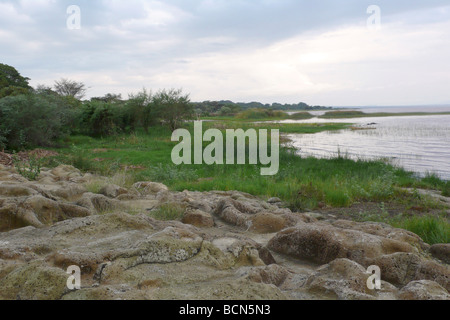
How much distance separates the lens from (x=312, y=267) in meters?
3.49

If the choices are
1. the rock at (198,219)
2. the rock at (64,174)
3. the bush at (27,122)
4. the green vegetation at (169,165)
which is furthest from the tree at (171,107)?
the rock at (198,219)

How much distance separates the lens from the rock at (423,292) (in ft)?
7.95

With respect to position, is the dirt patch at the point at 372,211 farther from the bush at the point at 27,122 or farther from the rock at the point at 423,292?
the bush at the point at 27,122

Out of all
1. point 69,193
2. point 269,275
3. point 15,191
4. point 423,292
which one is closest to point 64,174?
point 69,193

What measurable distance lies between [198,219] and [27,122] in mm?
18092

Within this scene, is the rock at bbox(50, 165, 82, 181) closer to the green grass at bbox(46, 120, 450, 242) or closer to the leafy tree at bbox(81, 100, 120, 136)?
the green grass at bbox(46, 120, 450, 242)

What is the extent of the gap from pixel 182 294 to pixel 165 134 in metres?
26.7

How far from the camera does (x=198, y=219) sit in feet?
16.5

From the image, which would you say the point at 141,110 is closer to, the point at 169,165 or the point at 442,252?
the point at 169,165

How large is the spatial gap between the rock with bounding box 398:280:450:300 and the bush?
60.5 ft

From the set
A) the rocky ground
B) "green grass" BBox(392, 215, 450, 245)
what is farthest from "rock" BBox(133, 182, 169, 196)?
"green grass" BBox(392, 215, 450, 245)

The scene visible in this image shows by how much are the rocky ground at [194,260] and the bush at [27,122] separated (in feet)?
51.7
